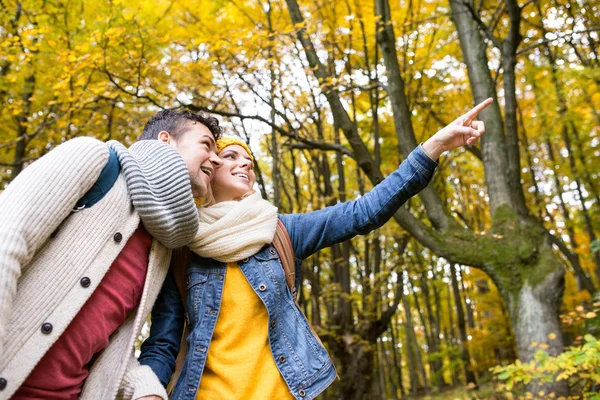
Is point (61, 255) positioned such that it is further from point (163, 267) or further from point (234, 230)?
point (234, 230)

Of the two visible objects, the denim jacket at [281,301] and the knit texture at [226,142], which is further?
the knit texture at [226,142]

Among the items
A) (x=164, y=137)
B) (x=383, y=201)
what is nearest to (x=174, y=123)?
(x=164, y=137)

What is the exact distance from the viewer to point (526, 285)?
5254mm

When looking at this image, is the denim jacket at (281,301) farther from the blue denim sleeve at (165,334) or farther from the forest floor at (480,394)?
the forest floor at (480,394)

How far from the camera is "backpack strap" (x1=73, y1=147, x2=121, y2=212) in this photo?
140cm

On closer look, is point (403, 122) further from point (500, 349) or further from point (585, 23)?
point (500, 349)

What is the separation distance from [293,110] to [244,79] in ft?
2.82

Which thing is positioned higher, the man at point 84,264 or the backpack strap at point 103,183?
the backpack strap at point 103,183

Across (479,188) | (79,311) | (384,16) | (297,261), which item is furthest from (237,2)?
Result: (479,188)

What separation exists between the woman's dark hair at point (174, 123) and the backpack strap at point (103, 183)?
Answer: 1.37 feet

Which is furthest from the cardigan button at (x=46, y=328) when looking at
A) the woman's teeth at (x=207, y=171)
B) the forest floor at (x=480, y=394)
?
the forest floor at (x=480, y=394)

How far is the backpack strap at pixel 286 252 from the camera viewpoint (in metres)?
1.90

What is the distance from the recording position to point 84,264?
136 cm

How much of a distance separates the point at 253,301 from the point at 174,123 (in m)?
0.75
